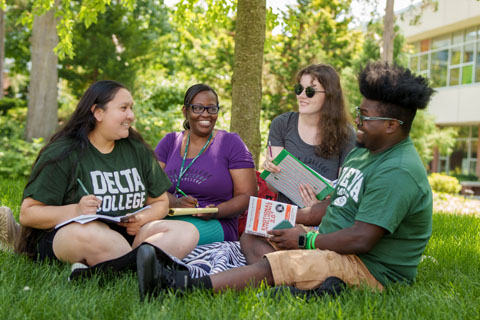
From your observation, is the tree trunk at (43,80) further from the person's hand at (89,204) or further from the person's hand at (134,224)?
the person's hand at (89,204)

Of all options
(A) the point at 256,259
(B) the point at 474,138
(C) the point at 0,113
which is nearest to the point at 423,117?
(B) the point at 474,138

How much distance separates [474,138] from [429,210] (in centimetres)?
2283

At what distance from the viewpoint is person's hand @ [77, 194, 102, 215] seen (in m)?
3.41

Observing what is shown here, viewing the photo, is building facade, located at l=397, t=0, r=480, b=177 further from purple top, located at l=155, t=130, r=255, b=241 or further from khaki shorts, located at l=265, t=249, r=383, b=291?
khaki shorts, located at l=265, t=249, r=383, b=291

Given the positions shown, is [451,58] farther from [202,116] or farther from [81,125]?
[81,125]

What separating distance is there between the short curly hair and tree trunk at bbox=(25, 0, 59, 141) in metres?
10.1

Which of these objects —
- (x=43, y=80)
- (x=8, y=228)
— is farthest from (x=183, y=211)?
(x=43, y=80)

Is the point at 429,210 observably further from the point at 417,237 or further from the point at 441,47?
the point at 441,47

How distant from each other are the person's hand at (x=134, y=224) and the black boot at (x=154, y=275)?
629 millimetres

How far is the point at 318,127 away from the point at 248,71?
6.26 feet

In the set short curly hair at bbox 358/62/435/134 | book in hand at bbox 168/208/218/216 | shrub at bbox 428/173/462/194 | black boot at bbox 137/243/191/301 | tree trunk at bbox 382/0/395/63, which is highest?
tree trunk at bbox 382/0/395/63

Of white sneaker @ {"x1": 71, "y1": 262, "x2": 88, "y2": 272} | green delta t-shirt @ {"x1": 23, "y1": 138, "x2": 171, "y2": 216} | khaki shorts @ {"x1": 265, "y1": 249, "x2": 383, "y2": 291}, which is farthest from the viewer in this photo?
green delta t-shirt @ {"x1": 23, "y1": 138, "x2": 171, "y2": 216}

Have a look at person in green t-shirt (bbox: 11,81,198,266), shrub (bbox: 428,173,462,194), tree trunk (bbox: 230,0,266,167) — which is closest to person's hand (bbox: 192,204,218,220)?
person in green t-shirt (bbox: 11,81,198,266)

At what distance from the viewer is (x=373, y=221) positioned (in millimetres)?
2984
